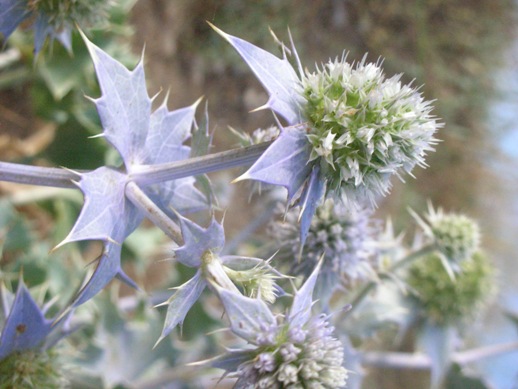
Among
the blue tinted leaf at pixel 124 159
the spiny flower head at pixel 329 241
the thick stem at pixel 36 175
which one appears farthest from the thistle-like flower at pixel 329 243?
the thick stem at pixel 36 175

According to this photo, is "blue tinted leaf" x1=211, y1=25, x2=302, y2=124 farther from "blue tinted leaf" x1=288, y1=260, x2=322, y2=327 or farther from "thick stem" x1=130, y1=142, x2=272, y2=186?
"blue tinted leaf" x1=288, y1=260, x2=322, y2=327

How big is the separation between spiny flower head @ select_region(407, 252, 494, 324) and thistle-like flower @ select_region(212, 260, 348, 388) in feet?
4.06

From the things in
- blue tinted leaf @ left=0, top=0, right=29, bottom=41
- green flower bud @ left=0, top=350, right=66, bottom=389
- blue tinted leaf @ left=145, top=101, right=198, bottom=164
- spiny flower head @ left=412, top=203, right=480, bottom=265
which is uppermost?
spiny flower head @ left=412, top=203, right=480, bottom=265

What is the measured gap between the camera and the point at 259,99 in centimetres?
384

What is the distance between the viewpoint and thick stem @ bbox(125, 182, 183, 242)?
36.7 inches

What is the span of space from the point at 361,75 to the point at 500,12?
13.7ft

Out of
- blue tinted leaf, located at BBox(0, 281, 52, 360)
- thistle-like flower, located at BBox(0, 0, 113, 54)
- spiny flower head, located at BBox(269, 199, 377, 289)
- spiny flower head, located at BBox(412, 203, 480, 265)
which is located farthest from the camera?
spiny flower head, located at BBox(412, 203, 480, 265)

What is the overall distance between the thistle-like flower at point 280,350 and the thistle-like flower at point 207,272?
41mm

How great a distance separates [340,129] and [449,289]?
1.35m

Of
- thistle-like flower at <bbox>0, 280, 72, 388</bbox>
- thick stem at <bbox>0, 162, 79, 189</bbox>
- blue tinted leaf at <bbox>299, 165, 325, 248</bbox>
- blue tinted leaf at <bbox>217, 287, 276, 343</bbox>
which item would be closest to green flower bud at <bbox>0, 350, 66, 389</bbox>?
thistle-like flower at <bbox>0, 280, 72, 388</bbox>

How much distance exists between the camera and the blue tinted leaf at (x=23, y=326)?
1.04 m

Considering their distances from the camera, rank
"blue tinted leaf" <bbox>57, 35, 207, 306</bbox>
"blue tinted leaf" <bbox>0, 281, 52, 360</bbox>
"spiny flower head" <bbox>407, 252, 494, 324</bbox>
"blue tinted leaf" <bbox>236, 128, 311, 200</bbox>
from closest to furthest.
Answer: "blue tinted leaf" <bbox>236, 128, 311, 200</bbox>, "blue tinted leaf" <bbox>57, 35, 207, 306</bbox>, "blue tinted leaf" <bbox>0, 281, 52, 360</bbox>, "spiny flower head" <bbox>407, 252, 494, 324</bbox>

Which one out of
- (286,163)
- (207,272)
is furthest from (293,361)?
(286,163)

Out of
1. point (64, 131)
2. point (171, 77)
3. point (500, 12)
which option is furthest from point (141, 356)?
point (500, 12)
